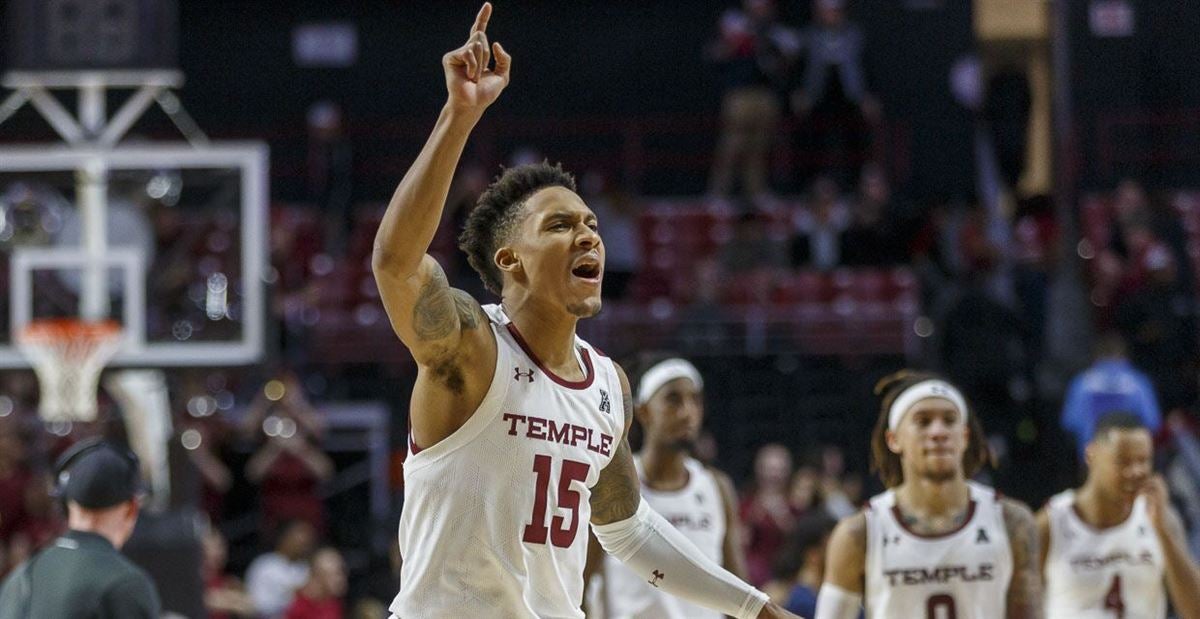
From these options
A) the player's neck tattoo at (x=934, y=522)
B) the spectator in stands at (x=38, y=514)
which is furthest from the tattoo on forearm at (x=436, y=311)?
the spectator in stands at (x=38, y=514)

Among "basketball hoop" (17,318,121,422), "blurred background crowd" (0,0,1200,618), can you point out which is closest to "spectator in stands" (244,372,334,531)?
"blurred background crowd" (0,0,1200,618)

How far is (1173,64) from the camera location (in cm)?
1930

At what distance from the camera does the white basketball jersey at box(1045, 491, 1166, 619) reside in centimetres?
801

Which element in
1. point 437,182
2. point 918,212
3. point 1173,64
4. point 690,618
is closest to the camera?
point 437,182

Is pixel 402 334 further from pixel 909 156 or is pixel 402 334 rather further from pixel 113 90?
pixel 909 156

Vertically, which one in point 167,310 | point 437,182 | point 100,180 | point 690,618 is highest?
point 100,180

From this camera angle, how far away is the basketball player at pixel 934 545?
673cm

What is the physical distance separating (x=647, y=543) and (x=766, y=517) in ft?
26.9

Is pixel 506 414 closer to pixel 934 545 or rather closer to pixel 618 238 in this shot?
pixel 934 545

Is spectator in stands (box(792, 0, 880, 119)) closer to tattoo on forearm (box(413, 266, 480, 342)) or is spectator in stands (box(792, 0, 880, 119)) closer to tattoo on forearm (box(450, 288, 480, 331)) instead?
tattoo on forearm (box(450, 288, 480, 331))

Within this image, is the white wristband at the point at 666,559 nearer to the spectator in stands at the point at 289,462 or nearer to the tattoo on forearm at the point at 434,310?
the tattoo on forearm at the point at 434,310

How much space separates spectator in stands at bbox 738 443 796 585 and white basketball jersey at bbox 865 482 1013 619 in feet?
19.9

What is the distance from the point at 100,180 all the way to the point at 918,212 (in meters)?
8.07

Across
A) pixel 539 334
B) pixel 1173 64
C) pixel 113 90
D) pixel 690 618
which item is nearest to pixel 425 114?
pixel 113 90
